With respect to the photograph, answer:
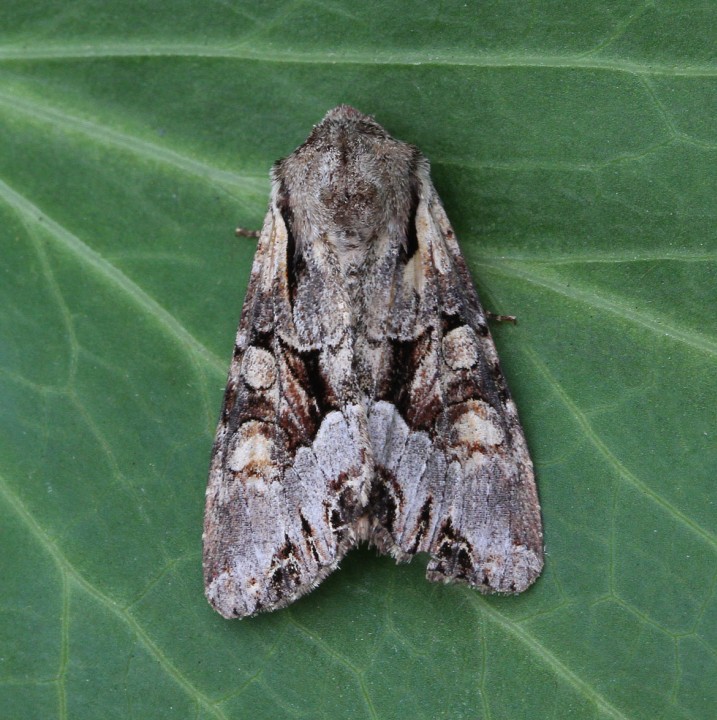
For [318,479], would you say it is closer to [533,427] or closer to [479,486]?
[479,486]

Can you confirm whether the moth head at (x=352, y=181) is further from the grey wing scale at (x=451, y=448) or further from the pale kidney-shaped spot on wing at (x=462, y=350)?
the pale kidney-shaped spot on wing at (x=462, y=350)

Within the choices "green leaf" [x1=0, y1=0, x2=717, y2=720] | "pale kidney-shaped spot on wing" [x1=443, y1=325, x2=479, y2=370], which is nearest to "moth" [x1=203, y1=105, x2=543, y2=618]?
"pale kidney-shaped spot on wing" [x1=443, y1=325, x2=479, y2=370]

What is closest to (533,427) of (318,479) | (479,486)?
(479,486)

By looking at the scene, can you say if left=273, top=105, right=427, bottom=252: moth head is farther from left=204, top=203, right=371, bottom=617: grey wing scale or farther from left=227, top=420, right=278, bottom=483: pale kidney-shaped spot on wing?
left=227, top=420, right=278, bottom=483: pale kidney-shaped spot on wing

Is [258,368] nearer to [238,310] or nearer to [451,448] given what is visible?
[238,310]

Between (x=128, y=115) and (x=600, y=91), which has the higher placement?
(x=600, y=91)
